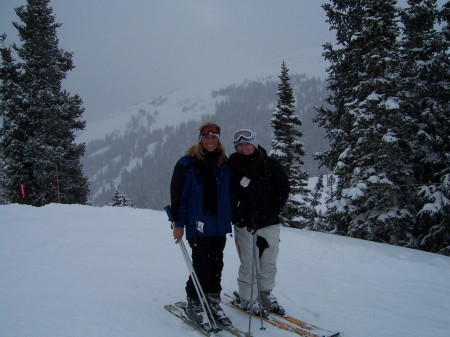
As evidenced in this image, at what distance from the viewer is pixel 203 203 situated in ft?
15.3

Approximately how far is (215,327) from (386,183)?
10196mm

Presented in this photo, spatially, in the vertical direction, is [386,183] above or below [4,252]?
above

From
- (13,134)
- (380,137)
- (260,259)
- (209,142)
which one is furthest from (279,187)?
(13,134)

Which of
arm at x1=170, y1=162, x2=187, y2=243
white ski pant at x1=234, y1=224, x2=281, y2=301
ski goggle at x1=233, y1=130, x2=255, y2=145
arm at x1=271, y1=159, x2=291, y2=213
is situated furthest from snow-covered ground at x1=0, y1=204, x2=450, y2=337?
ski goggle at x1=233, y1=130, x2=255, y2=145

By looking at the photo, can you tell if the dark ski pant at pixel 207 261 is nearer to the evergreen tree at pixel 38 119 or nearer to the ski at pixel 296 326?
the ski at pixel 296 326

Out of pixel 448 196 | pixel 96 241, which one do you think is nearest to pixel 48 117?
pixel 96 241

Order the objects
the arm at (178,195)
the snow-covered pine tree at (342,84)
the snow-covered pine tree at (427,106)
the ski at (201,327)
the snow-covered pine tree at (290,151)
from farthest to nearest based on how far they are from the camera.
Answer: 1. the snow-covered pine tree at (290,151)
2. the snow-covered pine tree at (342,84)
3. the snow-covered pine tree at (427,106)
4. the arm at (178,195)
5. the ski at (201,327)

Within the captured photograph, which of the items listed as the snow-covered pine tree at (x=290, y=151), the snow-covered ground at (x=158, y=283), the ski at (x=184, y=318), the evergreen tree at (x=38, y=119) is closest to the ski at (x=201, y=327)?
the ski at (x=184, y=318)

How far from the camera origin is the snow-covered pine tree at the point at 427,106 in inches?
500

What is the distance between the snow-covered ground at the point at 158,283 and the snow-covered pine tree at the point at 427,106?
4226 millimetres

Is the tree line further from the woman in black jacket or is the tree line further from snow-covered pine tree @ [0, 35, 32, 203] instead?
snow-covered pine tree @ [0, 35, 32, 203]

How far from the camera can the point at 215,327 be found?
4398 millimetres

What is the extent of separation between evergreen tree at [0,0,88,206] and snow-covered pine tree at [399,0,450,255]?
2029 cm

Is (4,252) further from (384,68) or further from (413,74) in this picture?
(413,74)
